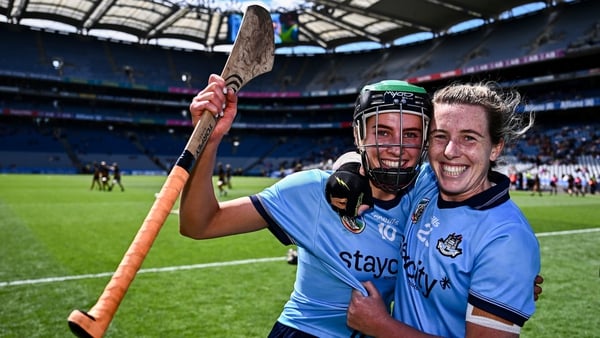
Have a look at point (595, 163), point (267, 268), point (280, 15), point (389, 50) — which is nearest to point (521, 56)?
point (595, 163)

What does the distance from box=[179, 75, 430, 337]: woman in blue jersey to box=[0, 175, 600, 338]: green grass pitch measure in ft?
8.31

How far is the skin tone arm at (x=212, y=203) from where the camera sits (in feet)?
7.28

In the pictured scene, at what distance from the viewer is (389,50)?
62906 millimetres

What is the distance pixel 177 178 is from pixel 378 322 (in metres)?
1.12

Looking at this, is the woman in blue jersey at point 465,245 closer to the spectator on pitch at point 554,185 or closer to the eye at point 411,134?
the eye at point 411,134

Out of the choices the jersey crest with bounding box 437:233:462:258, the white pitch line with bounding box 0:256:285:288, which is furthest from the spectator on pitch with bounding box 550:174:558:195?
the jersey crest with bounding box 437:233:462:258

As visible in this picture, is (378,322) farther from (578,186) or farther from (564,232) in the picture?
(578,186)

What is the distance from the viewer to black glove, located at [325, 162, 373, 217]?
218cm

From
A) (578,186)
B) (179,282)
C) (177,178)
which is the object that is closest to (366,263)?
(177,178)

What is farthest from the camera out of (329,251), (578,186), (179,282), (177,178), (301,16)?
(301,16)

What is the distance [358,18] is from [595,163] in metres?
27.8

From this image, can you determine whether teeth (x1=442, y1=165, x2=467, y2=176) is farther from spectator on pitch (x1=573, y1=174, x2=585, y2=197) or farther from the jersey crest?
spectator on pitch (x1=573, y1=174, x2=585, y2=197)

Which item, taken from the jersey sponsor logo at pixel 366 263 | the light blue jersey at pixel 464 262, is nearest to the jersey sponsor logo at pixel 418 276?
the light blue jersey at pixel 464 262

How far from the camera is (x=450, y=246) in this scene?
1922 mm
